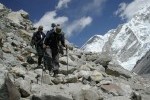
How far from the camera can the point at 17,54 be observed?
18.6 meters

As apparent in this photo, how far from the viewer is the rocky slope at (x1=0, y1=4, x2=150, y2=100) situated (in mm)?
11314

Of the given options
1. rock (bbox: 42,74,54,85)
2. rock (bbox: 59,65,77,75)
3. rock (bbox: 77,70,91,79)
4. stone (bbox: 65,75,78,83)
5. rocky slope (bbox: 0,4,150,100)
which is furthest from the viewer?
rock (bbox: 59,65,77,75)

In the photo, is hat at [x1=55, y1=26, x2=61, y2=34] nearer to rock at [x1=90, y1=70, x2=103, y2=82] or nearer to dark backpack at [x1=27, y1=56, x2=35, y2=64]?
rock at [x1=90, y1=70, x2=103, y2=82]

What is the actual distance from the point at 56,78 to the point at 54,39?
5.71 feet

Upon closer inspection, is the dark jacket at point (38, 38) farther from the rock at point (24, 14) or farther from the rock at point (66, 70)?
the rock at point (24, 14)

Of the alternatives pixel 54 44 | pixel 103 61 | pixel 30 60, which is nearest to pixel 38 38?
pixel 30 60

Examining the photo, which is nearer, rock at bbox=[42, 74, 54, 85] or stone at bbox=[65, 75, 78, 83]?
rock at bbox=[42, 74, 54, 85]

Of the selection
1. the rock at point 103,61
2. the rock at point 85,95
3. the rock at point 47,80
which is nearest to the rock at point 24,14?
the rock at point 103,61

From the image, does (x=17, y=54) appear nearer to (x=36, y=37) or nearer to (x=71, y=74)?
(x=36, y=37)

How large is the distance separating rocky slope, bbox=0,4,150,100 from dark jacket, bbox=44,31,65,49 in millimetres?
1162

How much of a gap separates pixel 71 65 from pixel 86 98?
595 centimetres

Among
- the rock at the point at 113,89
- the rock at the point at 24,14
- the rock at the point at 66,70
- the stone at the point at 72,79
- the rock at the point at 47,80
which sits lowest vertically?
the rock at the point at 113,89

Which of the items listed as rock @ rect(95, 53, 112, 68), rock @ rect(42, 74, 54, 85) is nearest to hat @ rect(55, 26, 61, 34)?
rock @ rect(42, 74, 54, 85)

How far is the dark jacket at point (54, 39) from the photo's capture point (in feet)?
51.1
